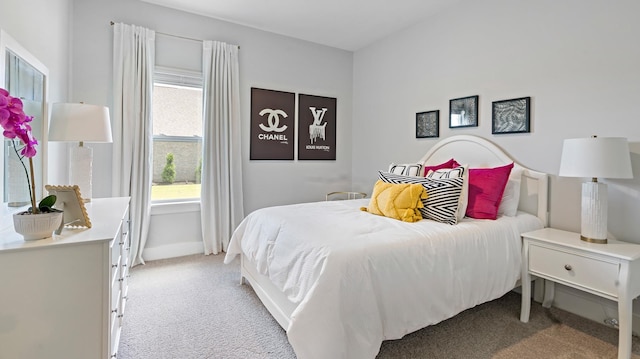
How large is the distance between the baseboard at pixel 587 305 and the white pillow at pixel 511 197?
684mm

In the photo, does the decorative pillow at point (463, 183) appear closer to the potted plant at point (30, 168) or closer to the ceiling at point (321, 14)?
the ceiling at point (321, 14)

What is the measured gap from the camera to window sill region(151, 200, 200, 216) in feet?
11.2

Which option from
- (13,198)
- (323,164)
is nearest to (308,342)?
(13,198)

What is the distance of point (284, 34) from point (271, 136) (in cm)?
135

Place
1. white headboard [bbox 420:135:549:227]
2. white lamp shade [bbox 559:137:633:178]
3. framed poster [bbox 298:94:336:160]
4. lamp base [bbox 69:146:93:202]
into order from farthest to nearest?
framed poster [bbox 298:94:336:160]
white headboard [bbox 420:135:549:227]
lamp base [bbox 69:146:93:202]
white lamp shade [bbox 559:137:633:178]

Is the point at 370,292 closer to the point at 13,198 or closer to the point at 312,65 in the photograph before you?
the point at 13,198

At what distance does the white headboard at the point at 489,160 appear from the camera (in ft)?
8.15

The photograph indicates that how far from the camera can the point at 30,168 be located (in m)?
1.22

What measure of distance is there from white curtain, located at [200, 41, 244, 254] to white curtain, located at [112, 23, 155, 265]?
22.4 inches

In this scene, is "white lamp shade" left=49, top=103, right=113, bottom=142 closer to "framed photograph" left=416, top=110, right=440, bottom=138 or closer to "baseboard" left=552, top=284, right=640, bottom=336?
"framed photograph" left=416, top=110, right=440, bottom=138

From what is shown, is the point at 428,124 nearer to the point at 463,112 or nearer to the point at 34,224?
the point at 463,112

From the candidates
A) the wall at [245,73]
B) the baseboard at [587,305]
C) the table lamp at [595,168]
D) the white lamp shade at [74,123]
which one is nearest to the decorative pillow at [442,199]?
the table lamp at [595,168]

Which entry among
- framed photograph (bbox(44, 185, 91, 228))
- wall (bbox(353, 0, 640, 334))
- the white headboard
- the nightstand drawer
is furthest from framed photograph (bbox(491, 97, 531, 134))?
framed photograph (bbox(44, 185, 91, 228))

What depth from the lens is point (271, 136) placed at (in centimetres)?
401
